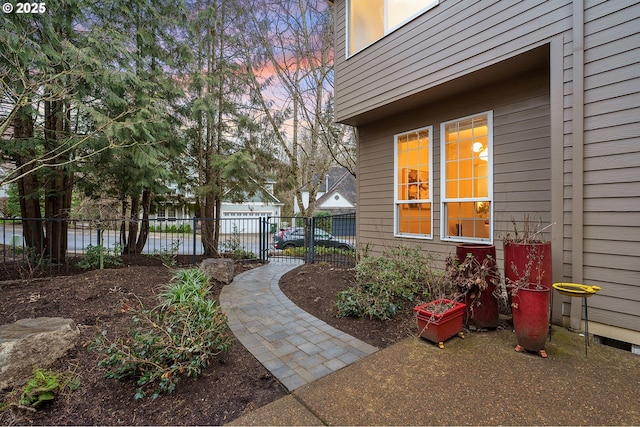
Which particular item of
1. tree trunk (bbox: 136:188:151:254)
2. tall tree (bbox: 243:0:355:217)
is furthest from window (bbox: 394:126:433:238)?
tree trunk (bbox: 136:188:151:254)

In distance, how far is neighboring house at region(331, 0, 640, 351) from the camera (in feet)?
8.82

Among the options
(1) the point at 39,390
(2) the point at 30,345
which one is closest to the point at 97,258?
(2) the point at 30,345

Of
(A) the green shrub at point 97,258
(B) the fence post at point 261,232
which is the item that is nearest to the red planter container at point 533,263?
(B) the fence post at point 261,232

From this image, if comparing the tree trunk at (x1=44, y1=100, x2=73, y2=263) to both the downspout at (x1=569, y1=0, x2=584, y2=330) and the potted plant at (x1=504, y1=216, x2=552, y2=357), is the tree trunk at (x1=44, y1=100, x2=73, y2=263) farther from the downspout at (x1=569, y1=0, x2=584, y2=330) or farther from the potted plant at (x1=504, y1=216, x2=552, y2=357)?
the downspout at (x1=569, y1=0, x2=584, y2=330)

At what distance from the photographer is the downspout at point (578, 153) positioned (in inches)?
112

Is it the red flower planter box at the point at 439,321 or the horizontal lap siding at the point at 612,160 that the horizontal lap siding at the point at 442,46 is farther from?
the red flower planter box at the point at 439,321

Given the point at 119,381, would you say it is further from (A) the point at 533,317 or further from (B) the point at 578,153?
(B) the point at 578,153

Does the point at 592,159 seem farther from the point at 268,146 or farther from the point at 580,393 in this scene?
the point at 268,146

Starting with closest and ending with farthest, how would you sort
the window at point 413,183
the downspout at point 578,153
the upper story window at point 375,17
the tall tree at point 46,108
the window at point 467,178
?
the downspout at point 578,153 → the tall tree at point 46,108 → the window at point 467,178 → the upper story window at point 375,17 → the window at point 413,183

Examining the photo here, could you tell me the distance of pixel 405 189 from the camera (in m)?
5.37

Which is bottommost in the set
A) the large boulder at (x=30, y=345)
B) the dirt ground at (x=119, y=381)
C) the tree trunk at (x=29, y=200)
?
the dirt ground at (x=119, y=381)

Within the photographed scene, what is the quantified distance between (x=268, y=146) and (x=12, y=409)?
8708mm

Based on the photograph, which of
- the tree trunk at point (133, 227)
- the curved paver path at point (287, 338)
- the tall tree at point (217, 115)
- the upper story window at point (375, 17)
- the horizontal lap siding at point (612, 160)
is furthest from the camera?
the tall tree at point (217, 115)

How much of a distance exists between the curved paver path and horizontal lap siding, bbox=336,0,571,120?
145 inches
